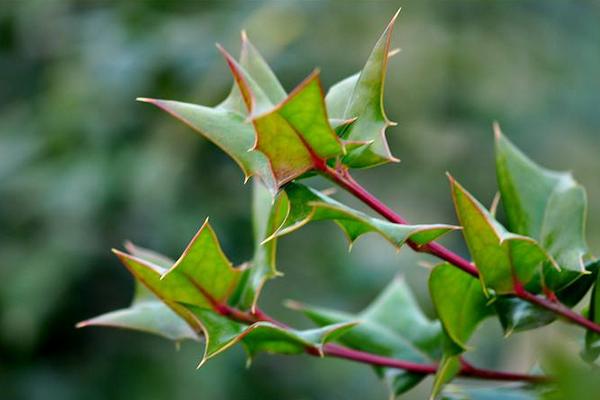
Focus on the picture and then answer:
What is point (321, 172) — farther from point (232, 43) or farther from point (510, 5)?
point (510, 5)

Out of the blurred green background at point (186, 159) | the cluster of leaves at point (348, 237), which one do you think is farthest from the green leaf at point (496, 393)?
the blurred green background at point (186, 159)

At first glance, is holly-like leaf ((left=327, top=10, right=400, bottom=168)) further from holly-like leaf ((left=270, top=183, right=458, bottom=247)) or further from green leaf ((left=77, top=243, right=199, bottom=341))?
green leaf ((left=77, top=243, right=199, bottom=341))

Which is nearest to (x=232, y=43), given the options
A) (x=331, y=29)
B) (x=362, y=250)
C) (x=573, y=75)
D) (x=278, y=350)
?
(x=331, y=29)

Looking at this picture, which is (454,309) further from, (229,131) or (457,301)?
(229,131)

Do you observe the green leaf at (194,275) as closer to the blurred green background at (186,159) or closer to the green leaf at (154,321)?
the green leaf at (154,321)

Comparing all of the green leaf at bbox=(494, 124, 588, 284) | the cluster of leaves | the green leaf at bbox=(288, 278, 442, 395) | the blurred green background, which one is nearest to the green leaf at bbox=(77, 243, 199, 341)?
the cluster of leaves
